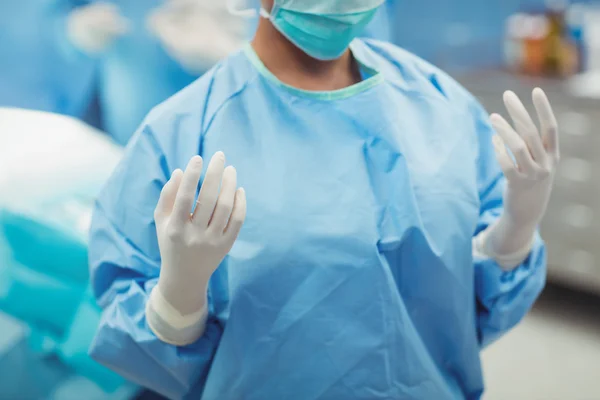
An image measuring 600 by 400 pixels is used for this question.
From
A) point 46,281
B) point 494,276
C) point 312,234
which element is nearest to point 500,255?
point 494,276

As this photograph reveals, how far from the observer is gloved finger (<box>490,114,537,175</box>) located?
0.87 m

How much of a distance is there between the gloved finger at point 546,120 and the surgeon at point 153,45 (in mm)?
838

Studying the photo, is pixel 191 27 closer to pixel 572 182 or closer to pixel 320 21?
pixel 320 21

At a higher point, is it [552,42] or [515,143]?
[515,143]

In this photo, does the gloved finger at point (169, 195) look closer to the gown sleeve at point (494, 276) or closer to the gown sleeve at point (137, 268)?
the gown sleeve at point (137, 268)

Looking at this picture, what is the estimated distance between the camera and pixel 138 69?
1.49 m

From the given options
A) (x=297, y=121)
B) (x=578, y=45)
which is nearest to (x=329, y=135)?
(x=297, y=121)

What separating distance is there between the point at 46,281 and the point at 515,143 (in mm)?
946

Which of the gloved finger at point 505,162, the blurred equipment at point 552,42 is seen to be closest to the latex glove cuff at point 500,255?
the gloved finger at point 505,162

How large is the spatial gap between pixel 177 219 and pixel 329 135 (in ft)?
0.93

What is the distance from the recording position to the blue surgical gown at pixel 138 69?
148cm

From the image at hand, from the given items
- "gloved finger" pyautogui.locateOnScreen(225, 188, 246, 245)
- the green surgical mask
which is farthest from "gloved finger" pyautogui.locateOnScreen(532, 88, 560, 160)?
"gloved finger" pyautogui.locateOnScreen(225, 188, 246, 245)

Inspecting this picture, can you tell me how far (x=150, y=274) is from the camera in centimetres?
90

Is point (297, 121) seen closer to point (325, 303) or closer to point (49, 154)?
point (325, 303)
